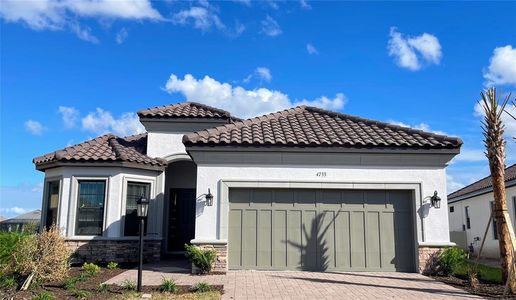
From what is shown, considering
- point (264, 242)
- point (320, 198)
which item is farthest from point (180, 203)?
point (320, 198)

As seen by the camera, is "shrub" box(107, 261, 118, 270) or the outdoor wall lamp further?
"shrub" box(107, 261, 118, 270)

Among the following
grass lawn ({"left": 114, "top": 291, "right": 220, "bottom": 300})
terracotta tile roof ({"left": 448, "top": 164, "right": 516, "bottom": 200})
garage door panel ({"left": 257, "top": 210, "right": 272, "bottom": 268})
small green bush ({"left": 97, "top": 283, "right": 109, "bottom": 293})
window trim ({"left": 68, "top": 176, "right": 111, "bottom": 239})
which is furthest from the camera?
terracotta tile roof ({"left": 448, "top": 164, "right": 516, "bottom": 200})

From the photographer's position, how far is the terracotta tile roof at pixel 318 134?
41.1 feet

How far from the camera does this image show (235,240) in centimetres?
1245

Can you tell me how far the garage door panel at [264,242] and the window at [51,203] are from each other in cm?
727

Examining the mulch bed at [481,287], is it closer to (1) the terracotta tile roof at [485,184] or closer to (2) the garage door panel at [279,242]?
(2) the garage door panel at [279,242]

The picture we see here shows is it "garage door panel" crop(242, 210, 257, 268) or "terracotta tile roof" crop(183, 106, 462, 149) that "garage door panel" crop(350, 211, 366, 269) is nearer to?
"terracotta tile roof" crop(183, 106, 462, 149)

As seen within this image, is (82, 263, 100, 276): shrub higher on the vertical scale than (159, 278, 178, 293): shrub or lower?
higher

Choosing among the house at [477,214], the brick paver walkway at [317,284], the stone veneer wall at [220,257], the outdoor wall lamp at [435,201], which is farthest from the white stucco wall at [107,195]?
the house at [477,214]

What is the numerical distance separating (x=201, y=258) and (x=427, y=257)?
636 centimetres

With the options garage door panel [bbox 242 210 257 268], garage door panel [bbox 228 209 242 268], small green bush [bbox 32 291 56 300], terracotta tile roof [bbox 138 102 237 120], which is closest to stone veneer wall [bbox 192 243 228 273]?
garage door panel [bbox 228 209 242 268]

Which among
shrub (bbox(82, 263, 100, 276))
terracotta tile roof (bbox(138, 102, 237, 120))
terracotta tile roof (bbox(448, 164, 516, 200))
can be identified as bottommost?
shrub (bbox(82, 263, 100, 276))

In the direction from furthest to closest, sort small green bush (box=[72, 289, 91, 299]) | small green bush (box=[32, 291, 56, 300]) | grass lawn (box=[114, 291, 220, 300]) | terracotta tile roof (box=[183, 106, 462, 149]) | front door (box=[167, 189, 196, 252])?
front door (box=[167, 189, 196, 252])
terracotta tile roof (box=[183, 106, 462, 149])
small green bush (box=[72, 289, 91, 299])
grass lawn (box=[114, 291, 220, 300])
small green bush (box=[32, 291, 56, 300])

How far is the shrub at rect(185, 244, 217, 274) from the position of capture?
1183 centimetres
